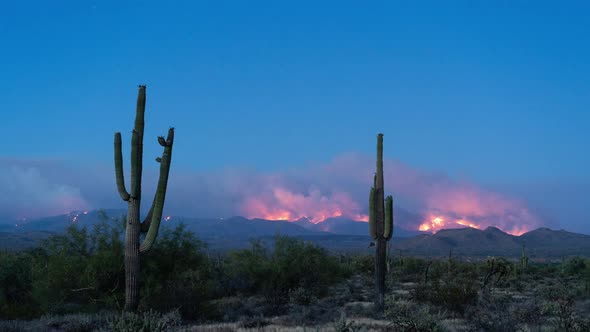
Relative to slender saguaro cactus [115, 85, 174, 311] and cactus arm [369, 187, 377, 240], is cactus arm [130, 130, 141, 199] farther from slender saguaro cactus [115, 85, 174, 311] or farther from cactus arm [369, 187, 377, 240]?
cactus arm [369, 187, 377, 240]

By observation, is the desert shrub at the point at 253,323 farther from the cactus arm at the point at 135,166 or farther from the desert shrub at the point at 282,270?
the desert shrub at the point at 282,270

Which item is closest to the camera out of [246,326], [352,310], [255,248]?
[246,326]

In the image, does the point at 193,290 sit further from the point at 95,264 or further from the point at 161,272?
the point at 95,264

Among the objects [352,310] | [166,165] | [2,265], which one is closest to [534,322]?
[352,310]

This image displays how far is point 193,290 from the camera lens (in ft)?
56.5

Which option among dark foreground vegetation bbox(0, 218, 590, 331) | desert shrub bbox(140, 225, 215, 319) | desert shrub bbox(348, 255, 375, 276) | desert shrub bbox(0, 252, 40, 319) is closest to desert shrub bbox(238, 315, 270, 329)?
dark foreground vegetation bbox(0, 218, 590, 331)

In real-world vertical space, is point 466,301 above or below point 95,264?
below

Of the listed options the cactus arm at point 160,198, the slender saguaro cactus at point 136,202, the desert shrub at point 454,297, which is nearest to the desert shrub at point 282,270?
the desert shrub at point 454,297

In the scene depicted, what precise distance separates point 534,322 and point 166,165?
11.1 m

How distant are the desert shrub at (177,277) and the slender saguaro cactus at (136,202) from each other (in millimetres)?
1729

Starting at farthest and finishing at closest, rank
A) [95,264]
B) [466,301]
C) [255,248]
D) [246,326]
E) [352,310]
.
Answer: [255,248]
[352,310]
[466,301]
[95,264]
[246,326]

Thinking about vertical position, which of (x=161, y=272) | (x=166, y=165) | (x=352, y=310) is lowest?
(x=352, y=310)

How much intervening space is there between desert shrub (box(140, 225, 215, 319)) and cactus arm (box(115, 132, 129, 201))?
308cm

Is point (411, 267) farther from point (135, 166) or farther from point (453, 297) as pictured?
point (135, 166)
